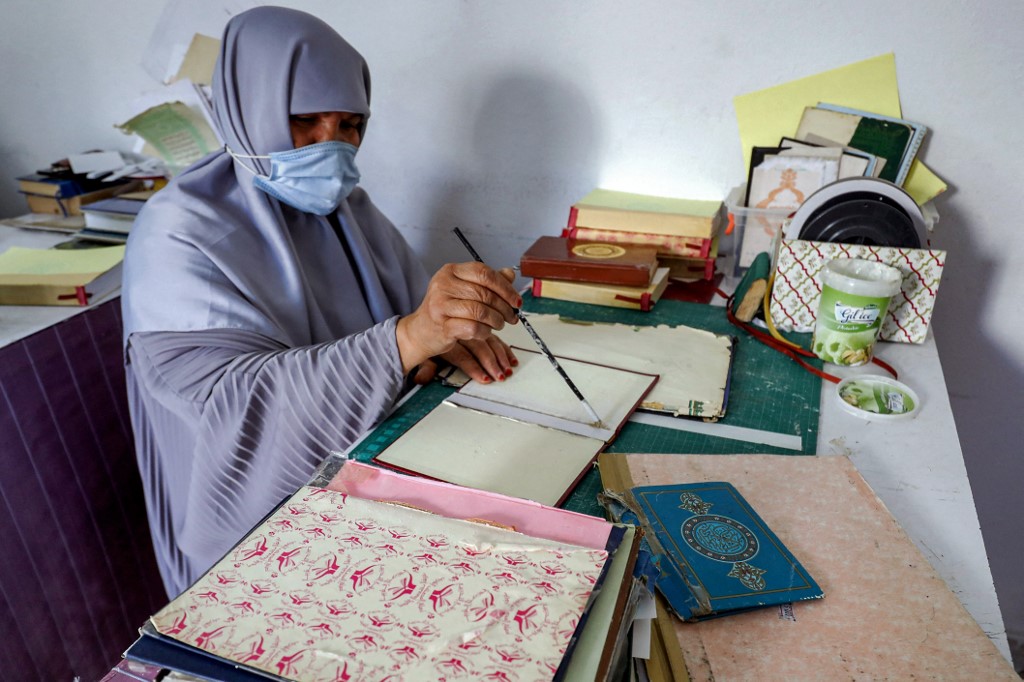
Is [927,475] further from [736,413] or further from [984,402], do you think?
[984,402]

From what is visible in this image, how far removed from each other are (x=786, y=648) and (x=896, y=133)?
1266 millimetres

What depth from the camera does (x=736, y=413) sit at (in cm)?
107

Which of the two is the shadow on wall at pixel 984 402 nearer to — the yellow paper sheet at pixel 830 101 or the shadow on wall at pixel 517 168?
the yellow paper sheet at pixel 830 101

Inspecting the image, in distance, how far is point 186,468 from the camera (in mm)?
1320

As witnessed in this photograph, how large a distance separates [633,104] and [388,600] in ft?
4.65

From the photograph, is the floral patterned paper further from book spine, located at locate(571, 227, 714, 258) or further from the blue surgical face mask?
book spine, located at locate(571, 227, 714, 258)

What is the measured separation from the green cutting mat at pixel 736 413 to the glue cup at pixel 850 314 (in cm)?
5

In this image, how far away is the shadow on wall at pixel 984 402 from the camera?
1.58 m

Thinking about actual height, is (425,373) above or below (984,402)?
above

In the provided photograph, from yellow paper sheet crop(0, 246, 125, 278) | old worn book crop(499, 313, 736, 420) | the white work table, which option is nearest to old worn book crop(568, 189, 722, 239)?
old worn book crop(499, 313, 736, 420)

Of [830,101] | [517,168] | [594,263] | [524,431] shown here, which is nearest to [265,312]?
[524,431]

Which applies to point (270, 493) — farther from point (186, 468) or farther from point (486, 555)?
point (486, 555)

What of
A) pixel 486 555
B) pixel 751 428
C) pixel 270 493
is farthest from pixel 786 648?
pixel 270 493

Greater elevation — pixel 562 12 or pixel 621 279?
pixel 562 12
